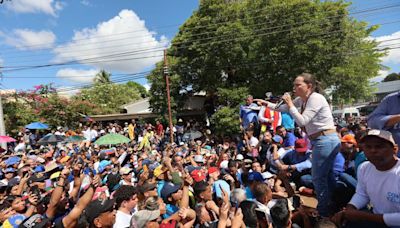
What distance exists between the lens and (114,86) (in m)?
34.0

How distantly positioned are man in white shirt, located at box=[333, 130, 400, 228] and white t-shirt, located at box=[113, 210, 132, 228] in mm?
2314

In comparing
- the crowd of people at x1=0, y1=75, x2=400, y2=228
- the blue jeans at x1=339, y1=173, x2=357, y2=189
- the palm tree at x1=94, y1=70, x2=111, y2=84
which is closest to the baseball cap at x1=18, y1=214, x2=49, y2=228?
the crowd of people at x1=0, y1=75, x2=400, y2=228

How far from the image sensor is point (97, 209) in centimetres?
273

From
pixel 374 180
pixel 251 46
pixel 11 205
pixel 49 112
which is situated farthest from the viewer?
pixel 49 112

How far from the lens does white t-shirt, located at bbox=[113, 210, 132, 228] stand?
128 inches

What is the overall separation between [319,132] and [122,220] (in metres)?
2.33

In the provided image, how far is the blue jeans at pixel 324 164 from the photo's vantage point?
2652 mm

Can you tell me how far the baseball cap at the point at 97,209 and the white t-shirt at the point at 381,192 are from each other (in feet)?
6.78

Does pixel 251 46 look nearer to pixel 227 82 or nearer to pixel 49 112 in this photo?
pixel 227 82

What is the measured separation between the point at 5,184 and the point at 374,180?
20.9 ft

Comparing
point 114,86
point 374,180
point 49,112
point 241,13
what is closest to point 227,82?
point 241,13

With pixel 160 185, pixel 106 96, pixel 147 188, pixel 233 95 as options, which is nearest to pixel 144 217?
pixel 147 188

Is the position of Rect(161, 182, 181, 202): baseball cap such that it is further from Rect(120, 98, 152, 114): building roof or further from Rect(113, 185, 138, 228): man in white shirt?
Rect(120, 98, 152, 114): building roof

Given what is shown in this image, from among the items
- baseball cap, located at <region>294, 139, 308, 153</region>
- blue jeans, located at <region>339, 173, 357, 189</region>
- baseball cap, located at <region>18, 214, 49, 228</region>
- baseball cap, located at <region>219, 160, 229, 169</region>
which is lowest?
baseball cap, located at <region>219, 160, 229, 169</region>
